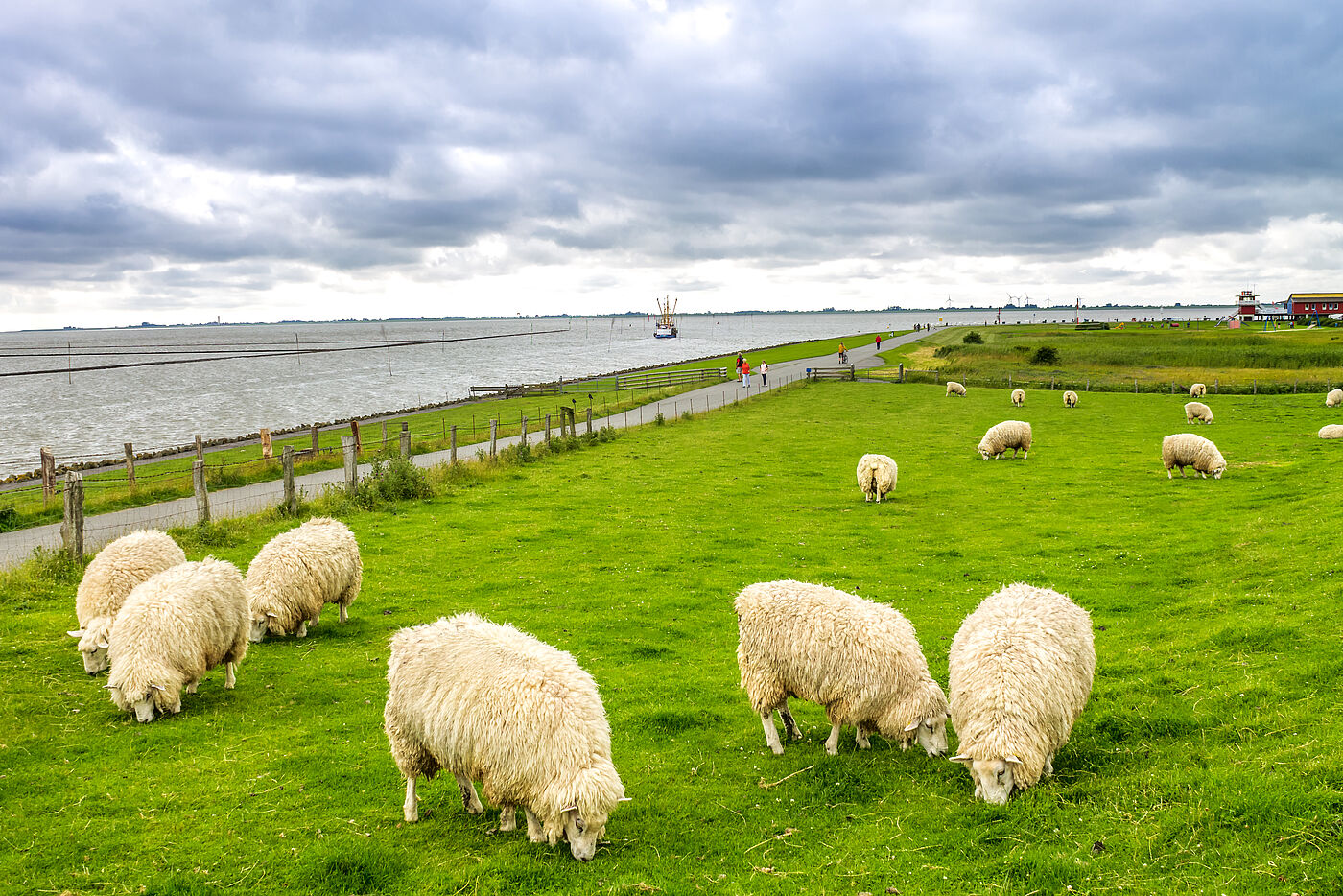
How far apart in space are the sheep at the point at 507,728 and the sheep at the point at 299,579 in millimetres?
5873

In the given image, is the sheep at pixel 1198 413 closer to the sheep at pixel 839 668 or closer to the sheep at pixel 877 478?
the sheep at pixel 877 478

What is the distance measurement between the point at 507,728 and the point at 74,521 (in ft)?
49.5

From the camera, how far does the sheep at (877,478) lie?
83.5 ft

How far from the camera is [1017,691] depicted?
8258mm

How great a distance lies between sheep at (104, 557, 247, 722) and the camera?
10.1 metres

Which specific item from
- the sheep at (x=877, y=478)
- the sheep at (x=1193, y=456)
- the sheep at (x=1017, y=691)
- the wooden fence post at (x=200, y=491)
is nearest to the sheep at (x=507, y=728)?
the sheep at (x=1017, y=691)

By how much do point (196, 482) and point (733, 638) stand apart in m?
15.0

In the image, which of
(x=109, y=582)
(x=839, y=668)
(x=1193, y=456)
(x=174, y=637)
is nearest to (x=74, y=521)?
(x=109, y=582)

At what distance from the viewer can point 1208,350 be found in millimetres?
78812

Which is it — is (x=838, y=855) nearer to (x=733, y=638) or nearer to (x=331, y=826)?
(x=331, y=826)

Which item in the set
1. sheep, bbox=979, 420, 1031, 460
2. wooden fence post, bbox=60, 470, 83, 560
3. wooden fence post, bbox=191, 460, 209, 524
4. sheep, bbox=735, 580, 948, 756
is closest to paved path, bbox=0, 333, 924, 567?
wooden fence post, bbox=60, 470, 83, 560

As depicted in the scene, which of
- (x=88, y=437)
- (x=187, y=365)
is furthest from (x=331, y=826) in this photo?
(x=187, y=365)

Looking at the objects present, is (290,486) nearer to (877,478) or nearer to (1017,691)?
(877,478)

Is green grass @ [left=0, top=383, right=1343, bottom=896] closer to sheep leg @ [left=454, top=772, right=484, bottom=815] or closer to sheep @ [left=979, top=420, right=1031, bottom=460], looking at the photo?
sheep leg @ [left=454, top=772, right=484, bottom=815]
